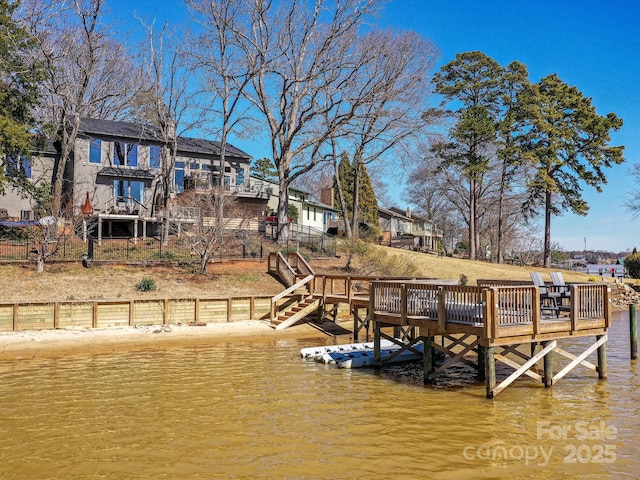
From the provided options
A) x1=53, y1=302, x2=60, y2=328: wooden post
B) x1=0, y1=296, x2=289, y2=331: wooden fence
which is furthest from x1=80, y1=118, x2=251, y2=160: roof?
x1=53, y1=302, x2=60, y2=328: wooden post

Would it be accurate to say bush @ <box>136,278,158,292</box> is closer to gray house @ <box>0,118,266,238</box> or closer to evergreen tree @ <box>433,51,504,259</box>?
gray house @ <box>0,118,266,238</box>

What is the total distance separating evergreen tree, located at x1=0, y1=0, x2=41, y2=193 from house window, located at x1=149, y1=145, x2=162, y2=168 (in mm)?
11558

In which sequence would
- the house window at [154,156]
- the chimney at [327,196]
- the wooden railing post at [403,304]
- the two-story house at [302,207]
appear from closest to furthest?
the wooden railing post at [403,304]
the house window at [154,156]
the two-story house at [302,207]
the chimney at [327,196]

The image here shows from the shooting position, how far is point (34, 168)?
1567 inches

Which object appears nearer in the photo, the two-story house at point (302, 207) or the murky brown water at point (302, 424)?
the murky brown water at point (302, 424)

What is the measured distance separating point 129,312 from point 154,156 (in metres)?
23.2

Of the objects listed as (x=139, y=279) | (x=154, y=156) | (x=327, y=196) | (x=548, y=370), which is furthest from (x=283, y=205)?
(x=327, y=196)

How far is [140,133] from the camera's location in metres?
42.7

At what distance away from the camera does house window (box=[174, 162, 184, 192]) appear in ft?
145

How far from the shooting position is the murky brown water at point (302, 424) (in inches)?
359

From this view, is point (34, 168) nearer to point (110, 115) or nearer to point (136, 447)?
point (110, 115)

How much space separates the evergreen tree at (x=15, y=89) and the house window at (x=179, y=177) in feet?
42.8

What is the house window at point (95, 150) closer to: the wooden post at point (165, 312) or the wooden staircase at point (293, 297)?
the wooden staircase at point (293, 297)

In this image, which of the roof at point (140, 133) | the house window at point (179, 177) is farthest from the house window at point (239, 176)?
the house window at point (179, 177)
